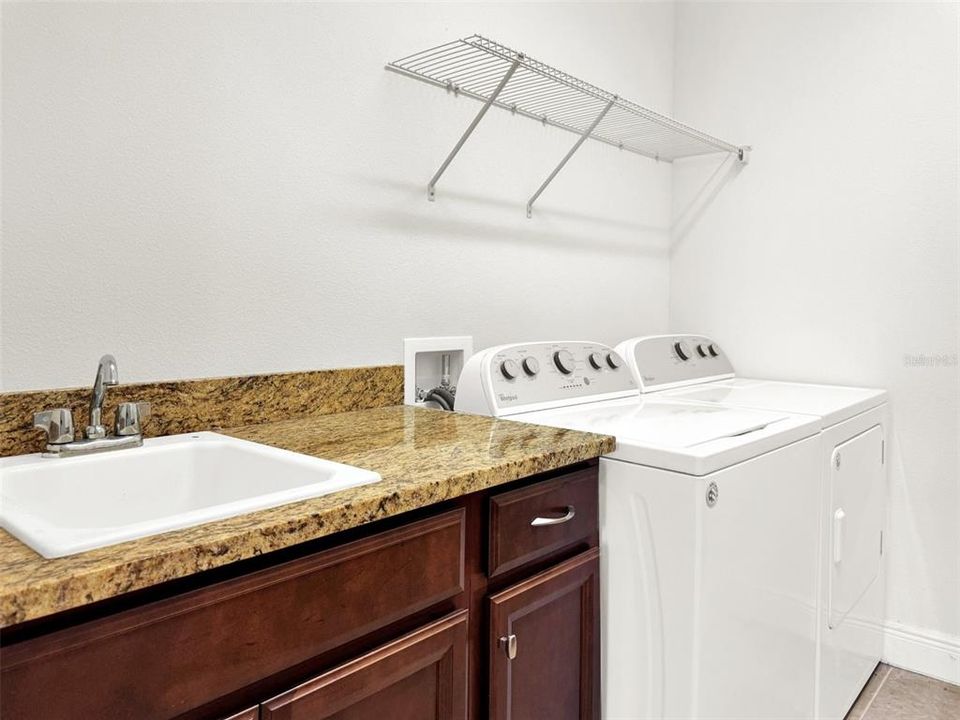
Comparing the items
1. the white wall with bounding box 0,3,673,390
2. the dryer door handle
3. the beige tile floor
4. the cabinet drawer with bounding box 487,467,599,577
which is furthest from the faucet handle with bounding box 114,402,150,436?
the beige tile floor

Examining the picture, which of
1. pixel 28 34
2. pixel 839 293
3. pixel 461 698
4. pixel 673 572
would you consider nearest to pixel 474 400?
pixel 673 572

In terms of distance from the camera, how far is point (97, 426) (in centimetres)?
112

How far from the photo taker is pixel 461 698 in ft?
3.34

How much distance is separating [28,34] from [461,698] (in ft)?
4.21

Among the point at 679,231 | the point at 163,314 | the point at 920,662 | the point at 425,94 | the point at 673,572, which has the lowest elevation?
the point at 920,662

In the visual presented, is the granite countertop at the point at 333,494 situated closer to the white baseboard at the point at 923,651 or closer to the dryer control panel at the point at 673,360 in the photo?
the dryer control panel at the point at 673,360

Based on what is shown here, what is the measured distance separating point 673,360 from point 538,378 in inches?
28.2

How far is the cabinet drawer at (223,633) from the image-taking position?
624 millimetres

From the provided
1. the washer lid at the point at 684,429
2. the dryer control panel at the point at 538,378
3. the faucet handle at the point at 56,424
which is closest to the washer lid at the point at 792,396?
the washer lid at the point at 684,429

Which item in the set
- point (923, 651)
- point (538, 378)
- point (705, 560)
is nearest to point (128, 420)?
point (538, 378)

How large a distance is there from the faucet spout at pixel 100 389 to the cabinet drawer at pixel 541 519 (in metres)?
0.66

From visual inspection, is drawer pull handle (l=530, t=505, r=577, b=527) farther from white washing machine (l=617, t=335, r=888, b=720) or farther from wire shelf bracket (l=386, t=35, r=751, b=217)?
wire shelf bracket (l=386, t=35, r=751, b=217)

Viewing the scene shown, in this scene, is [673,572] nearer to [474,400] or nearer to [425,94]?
[474,400]

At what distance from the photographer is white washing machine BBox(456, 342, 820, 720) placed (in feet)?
3.88
